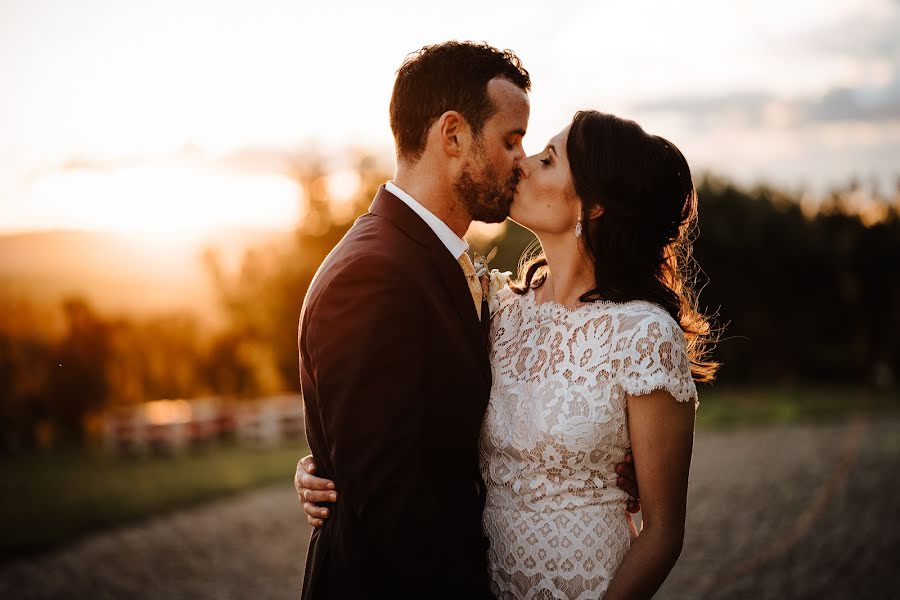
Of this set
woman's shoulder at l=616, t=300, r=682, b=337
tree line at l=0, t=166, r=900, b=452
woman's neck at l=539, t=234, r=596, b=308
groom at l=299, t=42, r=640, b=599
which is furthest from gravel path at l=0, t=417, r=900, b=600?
tree line at l=0, t=166, r=900, b=452

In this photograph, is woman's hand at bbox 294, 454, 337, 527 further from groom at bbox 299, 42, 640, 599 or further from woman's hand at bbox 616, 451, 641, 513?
woman's hand at bbox 616, 451, 641, 513

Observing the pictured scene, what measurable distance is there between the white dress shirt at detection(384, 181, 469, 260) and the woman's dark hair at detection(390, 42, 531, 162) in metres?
0.20

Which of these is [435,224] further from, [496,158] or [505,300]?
[505,300]

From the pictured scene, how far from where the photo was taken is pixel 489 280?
368cm

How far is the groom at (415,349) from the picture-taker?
8.11 ft

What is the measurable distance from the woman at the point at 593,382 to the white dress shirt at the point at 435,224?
370mm

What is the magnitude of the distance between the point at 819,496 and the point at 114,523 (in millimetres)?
8378

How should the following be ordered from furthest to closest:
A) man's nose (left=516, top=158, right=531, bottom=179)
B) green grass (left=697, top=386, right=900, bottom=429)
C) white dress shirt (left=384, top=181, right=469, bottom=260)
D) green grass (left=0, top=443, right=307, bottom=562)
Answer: green grass (left=697, top=386, right=900, bottom=429)
green grass (left=0, top=443, right=307, bottom=562)
man's nose (left=516, top=158, right=531, bottom=179)
white dress shirt (left=384, top=181, right=469, bottom=260)

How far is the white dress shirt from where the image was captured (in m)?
3.05

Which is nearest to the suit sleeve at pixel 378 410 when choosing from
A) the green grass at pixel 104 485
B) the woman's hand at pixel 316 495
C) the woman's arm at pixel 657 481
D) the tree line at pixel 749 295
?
the woman's hand at pixel 316 495

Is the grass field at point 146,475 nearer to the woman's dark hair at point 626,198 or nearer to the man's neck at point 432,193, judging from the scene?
the man's neck at point 432,193

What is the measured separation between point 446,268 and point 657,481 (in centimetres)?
100

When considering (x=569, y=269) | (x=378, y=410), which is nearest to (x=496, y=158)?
(x=569, y=269)

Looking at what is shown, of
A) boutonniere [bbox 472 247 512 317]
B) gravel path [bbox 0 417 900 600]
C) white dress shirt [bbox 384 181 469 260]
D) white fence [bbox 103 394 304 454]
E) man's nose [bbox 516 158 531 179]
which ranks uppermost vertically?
man's nose [bbox 516 158 531 179]
